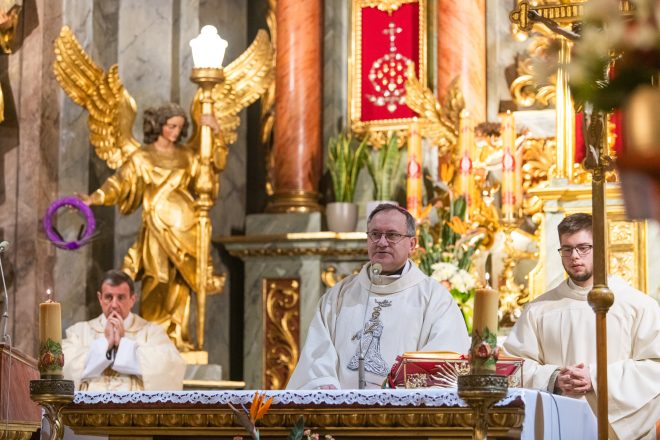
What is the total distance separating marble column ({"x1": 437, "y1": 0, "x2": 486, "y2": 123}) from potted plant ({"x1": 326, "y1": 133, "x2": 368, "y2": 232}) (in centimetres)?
84

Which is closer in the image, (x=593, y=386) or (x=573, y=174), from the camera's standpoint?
(x=593, y=386)

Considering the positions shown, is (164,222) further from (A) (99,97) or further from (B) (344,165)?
(B) (344,165)

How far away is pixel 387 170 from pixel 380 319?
436 cm

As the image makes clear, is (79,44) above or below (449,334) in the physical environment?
above

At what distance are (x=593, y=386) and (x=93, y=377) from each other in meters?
3.17

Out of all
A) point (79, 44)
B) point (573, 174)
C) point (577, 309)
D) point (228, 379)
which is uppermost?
point (79, 44)

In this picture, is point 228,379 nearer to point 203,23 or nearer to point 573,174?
point 203,23

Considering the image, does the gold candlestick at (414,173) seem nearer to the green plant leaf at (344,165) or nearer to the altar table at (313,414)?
the green plant leaf at (344,165)

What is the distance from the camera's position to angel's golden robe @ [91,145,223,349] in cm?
931

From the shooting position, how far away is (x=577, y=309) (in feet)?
18.6

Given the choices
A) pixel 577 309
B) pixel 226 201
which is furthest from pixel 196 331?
pixel 577 309

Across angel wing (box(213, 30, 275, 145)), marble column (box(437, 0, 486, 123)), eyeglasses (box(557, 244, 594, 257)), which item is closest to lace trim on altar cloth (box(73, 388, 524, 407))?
eyeglasses (box(557, 244, 594, 257))

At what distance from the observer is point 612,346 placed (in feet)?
18.0

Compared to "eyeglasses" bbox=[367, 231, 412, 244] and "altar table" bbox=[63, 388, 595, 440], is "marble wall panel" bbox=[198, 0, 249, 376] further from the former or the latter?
"altar table" bbox=[63, 388, 595, 440]
